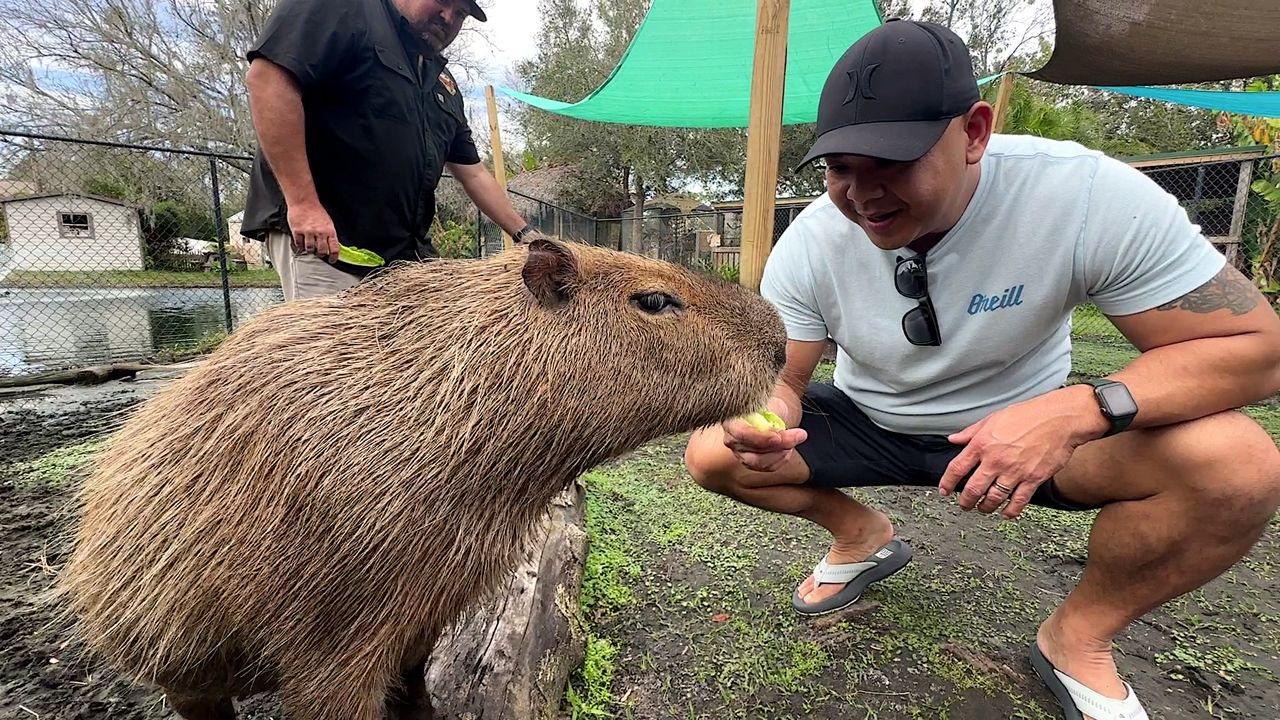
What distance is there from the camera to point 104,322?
30.3 ft

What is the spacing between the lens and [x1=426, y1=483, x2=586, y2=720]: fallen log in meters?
1.69

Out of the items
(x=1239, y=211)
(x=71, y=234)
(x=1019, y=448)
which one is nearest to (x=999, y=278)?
(x=1019, y=448)

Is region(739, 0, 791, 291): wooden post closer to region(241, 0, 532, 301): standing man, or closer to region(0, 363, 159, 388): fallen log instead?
region(241, 0, 532, 301): standing man

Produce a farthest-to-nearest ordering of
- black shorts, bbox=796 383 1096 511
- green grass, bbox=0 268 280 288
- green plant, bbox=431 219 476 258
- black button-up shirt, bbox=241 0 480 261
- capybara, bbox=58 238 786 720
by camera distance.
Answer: green plant, bbox=431 219 476 258 < green grass, bbox=0 268 280 288 < black shorts, bbox=796 383 1096 511 < black button-up shirt, bbox=241 0 480 261 < capybara, bbox=58 238 786 720

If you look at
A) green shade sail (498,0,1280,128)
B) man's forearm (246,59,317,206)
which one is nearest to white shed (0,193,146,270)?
green shade sail (498,0,1280,128)

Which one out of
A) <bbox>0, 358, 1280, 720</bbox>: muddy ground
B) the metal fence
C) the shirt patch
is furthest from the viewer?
the metal fence

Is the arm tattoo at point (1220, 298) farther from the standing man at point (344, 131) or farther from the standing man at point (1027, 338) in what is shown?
the standing man at point (344, 131)

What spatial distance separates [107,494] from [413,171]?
1.39 m

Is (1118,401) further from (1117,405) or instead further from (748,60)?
(748,60)

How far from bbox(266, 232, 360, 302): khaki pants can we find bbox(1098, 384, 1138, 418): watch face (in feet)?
7.53

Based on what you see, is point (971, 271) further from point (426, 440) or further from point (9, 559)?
point (9, 559)

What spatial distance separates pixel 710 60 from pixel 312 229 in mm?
5632

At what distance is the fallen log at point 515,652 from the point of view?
1.69 metres

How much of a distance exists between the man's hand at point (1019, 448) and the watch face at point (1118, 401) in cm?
3
